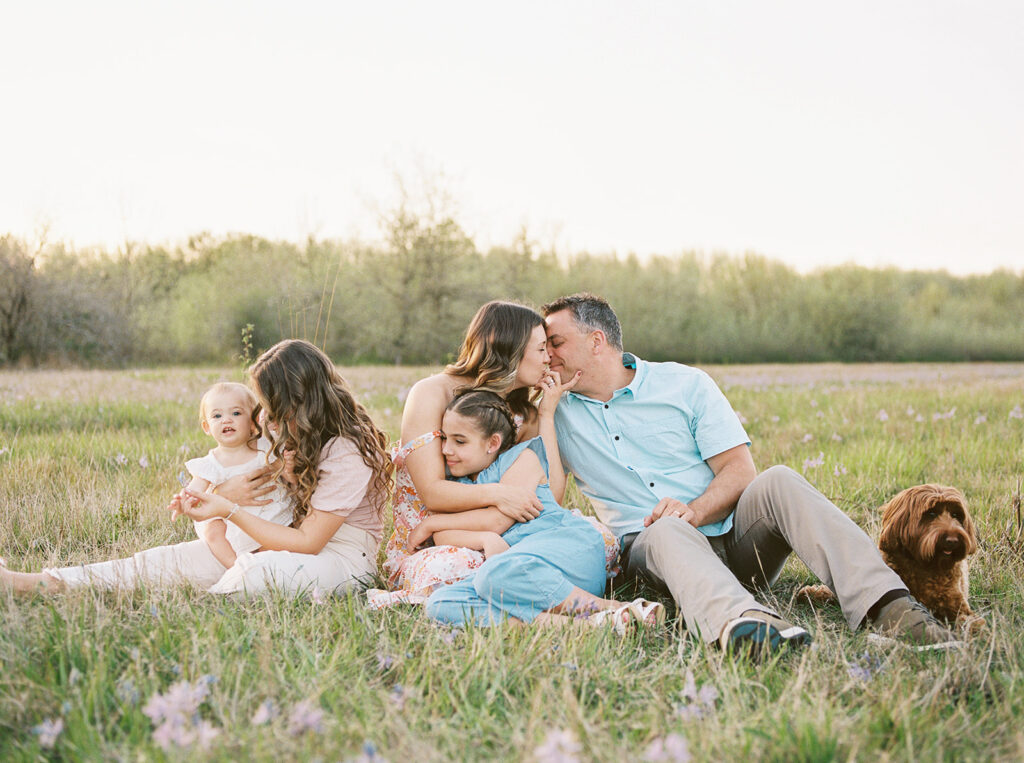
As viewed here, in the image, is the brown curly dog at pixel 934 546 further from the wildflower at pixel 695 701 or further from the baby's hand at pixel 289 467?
the baby's hand at pixel 289 467

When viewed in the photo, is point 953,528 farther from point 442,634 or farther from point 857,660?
point 442,634

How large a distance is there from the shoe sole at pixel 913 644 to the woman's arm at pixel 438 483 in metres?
1.52

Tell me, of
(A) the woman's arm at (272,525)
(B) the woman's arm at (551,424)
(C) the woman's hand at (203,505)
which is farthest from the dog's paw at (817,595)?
(C) the woman's hand at (203,505)

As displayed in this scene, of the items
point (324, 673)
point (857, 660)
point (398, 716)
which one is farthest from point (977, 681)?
point (324, 673)

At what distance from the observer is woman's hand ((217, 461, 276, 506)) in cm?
391

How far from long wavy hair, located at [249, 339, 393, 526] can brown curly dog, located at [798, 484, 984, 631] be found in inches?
94.9

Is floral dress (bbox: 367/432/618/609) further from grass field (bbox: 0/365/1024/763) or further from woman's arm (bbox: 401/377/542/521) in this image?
grass field (bbox: 0/365/1024/763)

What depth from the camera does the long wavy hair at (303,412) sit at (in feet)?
12.8

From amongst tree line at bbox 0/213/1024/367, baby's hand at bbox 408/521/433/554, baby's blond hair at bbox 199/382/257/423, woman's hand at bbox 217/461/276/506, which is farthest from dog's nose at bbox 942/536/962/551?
tree line at bbox 0/213/1024/367

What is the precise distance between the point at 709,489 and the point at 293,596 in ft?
6.63

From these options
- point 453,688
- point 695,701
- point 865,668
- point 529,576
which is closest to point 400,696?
point 453,688

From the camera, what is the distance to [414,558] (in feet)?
12.7

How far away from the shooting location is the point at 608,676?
2.63 m

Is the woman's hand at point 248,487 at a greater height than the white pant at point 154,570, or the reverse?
the woman's hand at point 248,487
